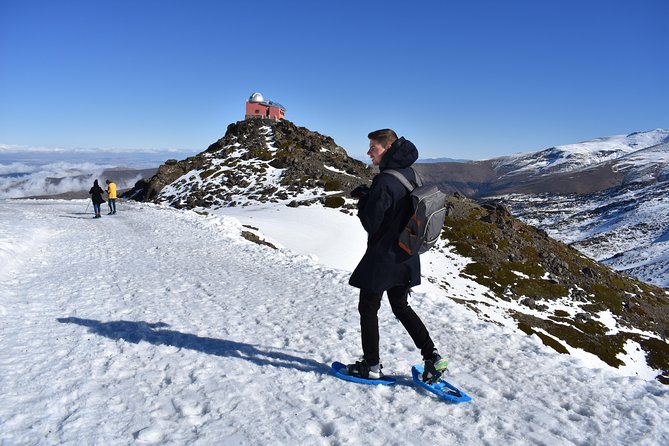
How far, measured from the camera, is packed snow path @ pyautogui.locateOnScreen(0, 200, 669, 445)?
20.3ft

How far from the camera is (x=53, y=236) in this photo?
25.4 meters

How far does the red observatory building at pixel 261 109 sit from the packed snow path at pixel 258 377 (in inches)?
4826

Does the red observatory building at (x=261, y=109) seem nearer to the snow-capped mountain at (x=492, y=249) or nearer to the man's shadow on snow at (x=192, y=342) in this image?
the snow-capped mountain at (x=492, y=249)

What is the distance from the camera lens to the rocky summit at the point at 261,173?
254 ft

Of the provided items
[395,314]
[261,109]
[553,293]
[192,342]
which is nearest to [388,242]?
[395,314]

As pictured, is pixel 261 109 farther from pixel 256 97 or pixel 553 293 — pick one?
pixel 553 293

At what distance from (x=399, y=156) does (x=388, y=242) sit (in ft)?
4.44

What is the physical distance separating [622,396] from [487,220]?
75076 millimetres

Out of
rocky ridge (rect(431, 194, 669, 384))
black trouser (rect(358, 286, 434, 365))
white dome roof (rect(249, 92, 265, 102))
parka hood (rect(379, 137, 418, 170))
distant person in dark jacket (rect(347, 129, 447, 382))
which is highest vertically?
white dome roof (rect(249, 92, 265, 102))

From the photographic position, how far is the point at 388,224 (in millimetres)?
6527

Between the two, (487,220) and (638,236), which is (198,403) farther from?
(638,236)

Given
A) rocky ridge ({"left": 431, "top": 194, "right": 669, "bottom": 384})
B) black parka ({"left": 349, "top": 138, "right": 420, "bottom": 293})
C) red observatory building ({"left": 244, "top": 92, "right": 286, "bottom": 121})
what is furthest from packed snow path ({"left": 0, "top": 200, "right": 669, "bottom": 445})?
red observatory building ({"left": 244, "top": 92, "right": 286, "bottom": 121})

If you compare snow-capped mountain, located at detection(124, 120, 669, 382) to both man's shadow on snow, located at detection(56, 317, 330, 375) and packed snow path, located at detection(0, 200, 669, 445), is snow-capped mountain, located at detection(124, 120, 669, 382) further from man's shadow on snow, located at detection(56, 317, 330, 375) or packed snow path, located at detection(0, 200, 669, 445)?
man's shadow on snow, located at detection(56, 317, 330, 375)

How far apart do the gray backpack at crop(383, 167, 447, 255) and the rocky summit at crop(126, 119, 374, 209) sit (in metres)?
61.4
